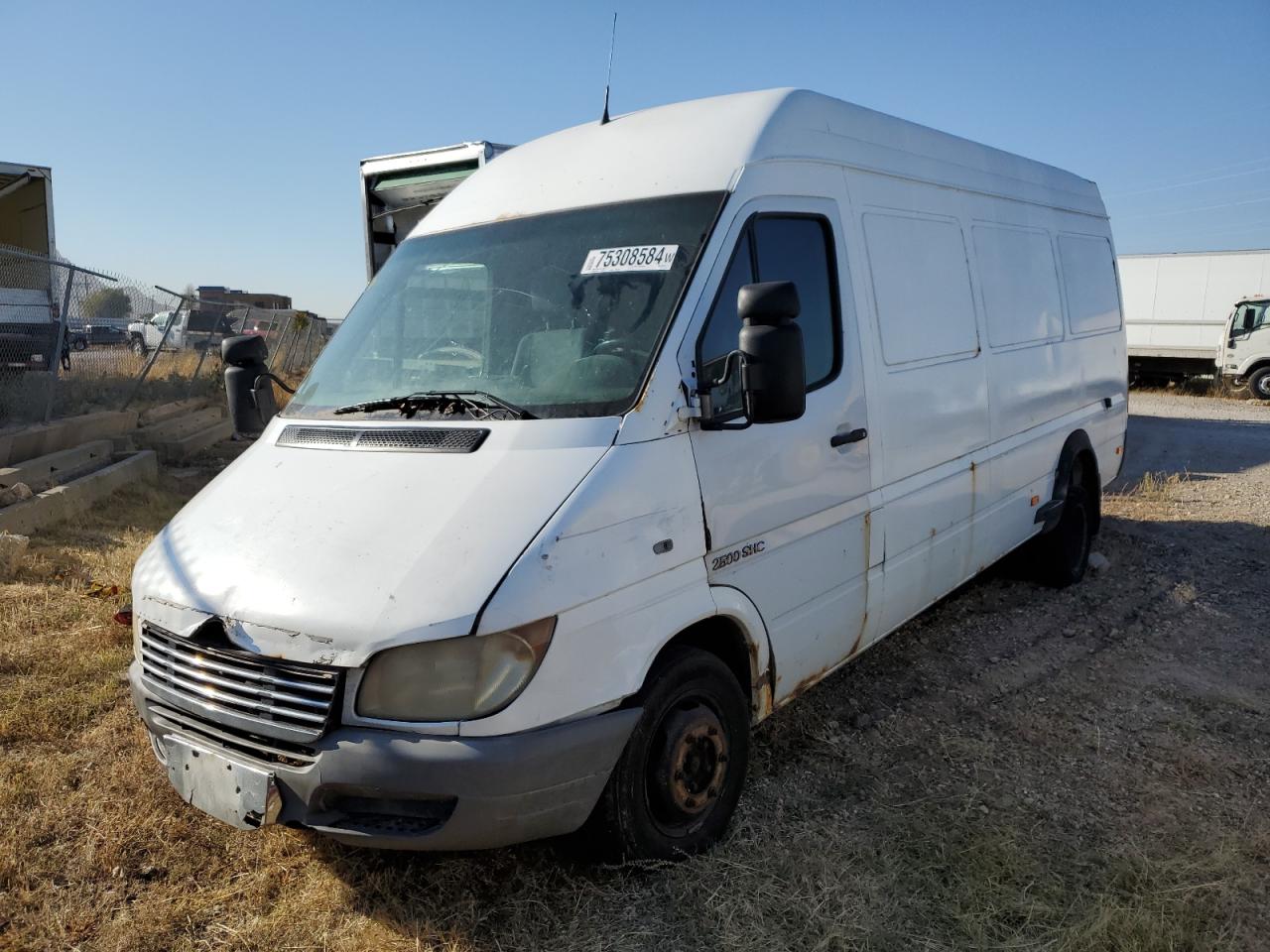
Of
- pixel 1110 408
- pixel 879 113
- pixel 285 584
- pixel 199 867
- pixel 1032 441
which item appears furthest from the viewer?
pixel 1110 408

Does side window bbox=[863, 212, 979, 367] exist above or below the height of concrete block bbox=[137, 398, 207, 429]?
above

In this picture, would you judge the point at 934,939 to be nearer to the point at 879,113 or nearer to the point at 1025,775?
the point at 1025,775

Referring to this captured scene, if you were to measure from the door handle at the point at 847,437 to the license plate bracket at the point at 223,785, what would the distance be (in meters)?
2.33

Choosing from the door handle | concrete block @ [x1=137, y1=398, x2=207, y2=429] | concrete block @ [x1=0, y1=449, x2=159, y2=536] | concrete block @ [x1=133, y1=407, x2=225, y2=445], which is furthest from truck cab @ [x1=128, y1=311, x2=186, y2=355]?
the door handle

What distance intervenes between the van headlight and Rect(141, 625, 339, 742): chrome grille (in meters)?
0.15

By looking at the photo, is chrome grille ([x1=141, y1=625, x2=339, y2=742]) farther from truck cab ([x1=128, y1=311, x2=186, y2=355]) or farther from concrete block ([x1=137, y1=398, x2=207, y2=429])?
truck cab ([x1=128, y1=311, x2=186, y2=355])

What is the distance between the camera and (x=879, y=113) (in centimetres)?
438

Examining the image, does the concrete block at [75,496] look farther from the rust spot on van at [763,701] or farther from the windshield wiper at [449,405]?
the rust spot on van at [763,701]

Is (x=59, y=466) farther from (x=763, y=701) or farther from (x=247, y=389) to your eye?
(x=763, y=701)

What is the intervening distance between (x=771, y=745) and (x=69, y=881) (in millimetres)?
2711

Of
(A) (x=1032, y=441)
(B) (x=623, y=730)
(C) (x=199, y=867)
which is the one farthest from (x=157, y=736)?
(A) (x=1032, y=441)

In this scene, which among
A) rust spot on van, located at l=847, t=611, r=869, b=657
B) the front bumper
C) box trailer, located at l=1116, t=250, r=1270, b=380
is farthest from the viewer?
box trailer, located at l=1116, t=250, r=1270, b=380

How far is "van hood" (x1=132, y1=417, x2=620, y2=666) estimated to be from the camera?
8.45ft

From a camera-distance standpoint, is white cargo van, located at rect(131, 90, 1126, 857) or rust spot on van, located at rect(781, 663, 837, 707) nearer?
white cargo van, located at rect(131, 90, 1126, 857)
